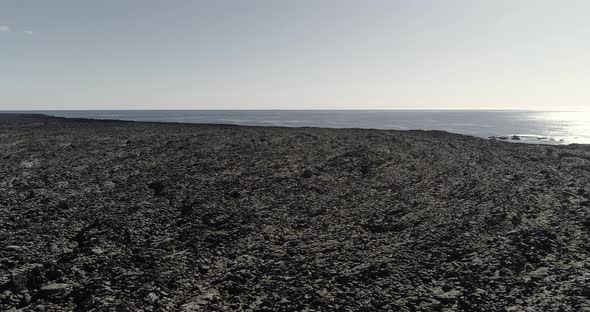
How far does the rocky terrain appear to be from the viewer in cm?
1004

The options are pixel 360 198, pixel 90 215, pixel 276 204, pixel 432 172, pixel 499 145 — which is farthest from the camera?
pixel 499 145

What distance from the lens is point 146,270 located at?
11117mm

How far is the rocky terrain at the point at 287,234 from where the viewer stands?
10039 millimetres

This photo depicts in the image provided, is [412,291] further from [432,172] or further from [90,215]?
[432,172]

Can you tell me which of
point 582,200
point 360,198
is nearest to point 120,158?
point 360,198

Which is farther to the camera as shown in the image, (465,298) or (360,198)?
(360,198)

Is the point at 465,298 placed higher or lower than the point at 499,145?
lower

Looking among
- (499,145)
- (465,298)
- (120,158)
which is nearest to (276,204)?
(465,298)

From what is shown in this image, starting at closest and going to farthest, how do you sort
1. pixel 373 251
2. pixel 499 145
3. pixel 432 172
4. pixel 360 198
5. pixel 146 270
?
pixel 146 270 < pixel 373 251 < pixel 360 198 < pixel 432 172 < pixel 499 145

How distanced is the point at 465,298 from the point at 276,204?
9.24m

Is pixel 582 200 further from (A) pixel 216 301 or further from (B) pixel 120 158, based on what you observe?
(B) pixel 120 158

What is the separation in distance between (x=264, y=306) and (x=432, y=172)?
17.5 metres

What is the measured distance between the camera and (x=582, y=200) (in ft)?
60.1

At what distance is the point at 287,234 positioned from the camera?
14180 millimetres
